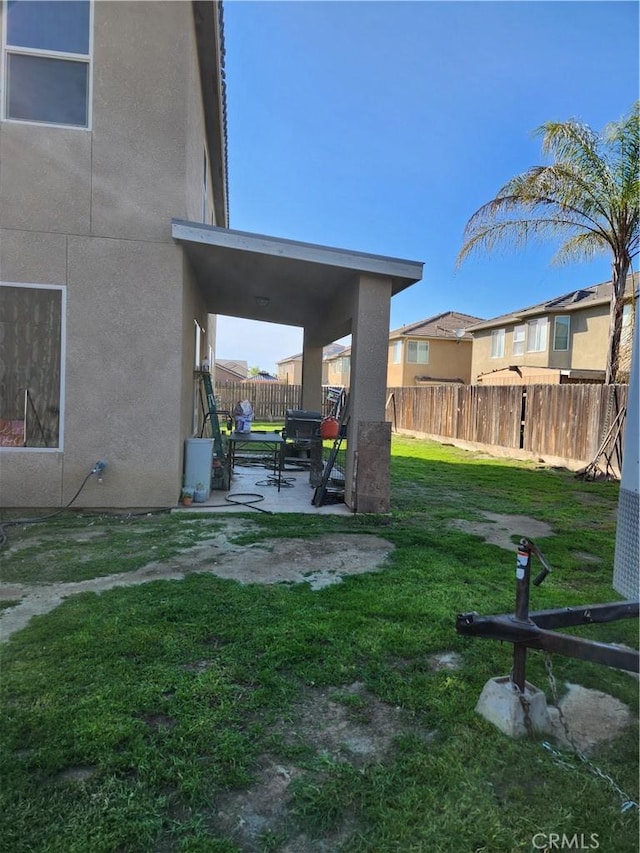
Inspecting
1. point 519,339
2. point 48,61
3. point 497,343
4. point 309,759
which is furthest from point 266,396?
point 309,759

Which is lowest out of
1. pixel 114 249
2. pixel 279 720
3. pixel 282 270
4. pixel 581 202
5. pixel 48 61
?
Result: pixel 279 720

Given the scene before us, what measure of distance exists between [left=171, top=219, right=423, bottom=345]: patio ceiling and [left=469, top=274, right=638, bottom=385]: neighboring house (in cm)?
1313

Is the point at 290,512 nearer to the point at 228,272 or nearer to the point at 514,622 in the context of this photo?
the point at 228,272

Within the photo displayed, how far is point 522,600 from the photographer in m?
2.17

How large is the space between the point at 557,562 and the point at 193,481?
4.53 metres

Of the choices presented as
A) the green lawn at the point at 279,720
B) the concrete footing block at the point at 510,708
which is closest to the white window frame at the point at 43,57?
the green lawn at the point at 279,720

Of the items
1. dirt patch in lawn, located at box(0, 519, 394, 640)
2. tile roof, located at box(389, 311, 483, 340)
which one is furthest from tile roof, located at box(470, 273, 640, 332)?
dirt patch in lawn, located at box(0, 519, 394, 640)

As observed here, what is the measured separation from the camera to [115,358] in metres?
5.92

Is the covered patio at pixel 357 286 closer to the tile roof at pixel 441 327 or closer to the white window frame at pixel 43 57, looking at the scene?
the white window frame at pixel 43 57

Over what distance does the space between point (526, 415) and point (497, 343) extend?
13.3 meters

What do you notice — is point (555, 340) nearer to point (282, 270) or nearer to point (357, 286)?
point (357, 286)

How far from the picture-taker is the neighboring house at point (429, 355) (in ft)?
99.0

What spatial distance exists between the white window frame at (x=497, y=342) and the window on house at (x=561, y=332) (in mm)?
3559

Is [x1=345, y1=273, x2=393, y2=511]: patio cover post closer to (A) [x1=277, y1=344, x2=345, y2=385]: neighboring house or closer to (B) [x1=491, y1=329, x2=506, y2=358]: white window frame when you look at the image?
(B) [x1=491, y1=329, x2=506, y2=358]: white window frame
